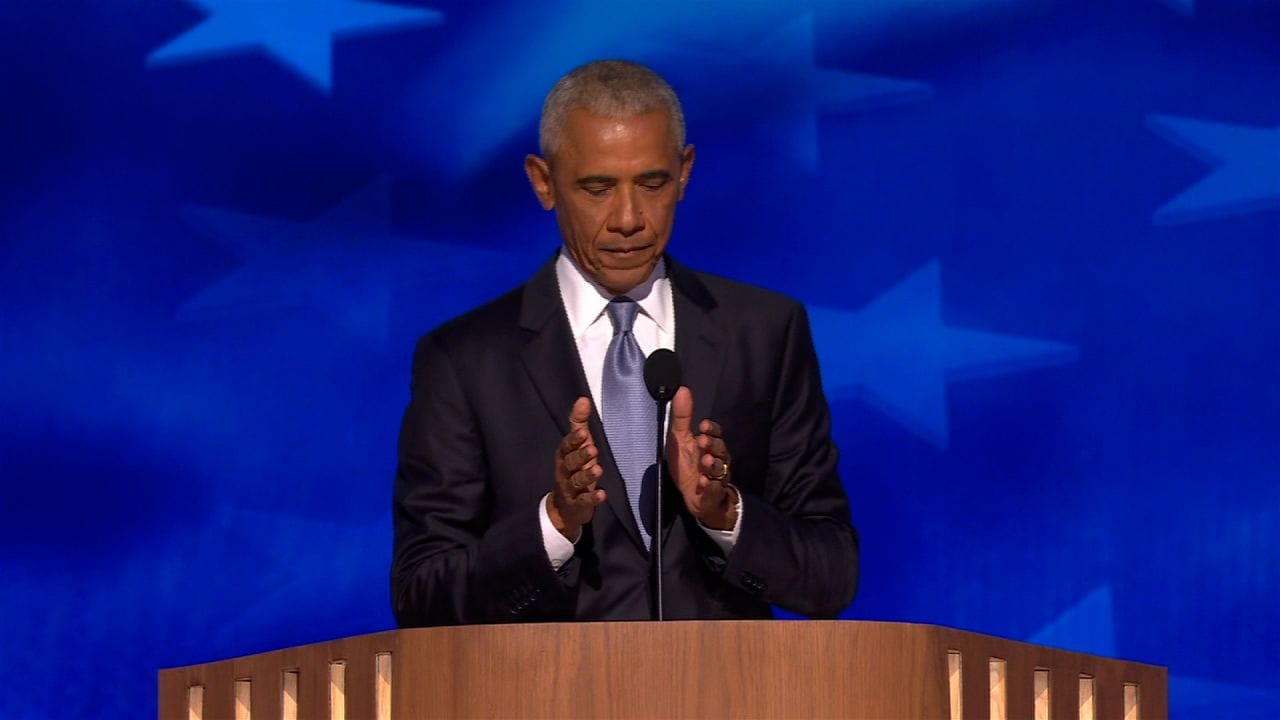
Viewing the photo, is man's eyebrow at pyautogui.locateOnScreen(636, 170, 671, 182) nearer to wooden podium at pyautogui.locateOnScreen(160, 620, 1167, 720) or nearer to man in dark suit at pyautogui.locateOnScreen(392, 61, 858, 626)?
man in dark suit at pyautogui.locateOnScreen(392, 61, 858, 626)

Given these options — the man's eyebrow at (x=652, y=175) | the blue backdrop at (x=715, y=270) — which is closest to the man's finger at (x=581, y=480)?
the man's eyebrow at (x=652, y=175)

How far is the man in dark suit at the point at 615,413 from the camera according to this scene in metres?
2.88

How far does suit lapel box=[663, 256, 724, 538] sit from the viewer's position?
121 inches

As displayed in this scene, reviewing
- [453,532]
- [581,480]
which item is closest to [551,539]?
[581,480]

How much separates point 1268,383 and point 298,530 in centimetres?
197

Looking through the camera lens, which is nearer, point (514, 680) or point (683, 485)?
point (514, 680)

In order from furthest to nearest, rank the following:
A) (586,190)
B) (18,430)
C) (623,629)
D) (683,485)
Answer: (18,430), (586,190), (683,485), (623,629)

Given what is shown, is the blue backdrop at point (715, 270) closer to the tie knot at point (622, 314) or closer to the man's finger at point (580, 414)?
the tie knot at point (622, 314)

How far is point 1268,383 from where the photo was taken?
4.33 m

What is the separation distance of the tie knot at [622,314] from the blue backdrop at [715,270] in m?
1.26

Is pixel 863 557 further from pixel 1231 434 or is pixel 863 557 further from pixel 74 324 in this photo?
pixel 74 324

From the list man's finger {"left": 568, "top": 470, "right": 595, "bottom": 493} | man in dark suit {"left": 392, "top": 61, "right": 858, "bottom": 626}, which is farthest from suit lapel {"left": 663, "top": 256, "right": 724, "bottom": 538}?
man's finger {"left": 568, "top": 470, "right": 595, "bottom": 493}

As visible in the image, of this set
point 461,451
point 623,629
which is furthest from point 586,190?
point 623,629

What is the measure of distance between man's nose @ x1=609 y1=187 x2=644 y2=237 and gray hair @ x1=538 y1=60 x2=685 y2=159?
0.35 feet
